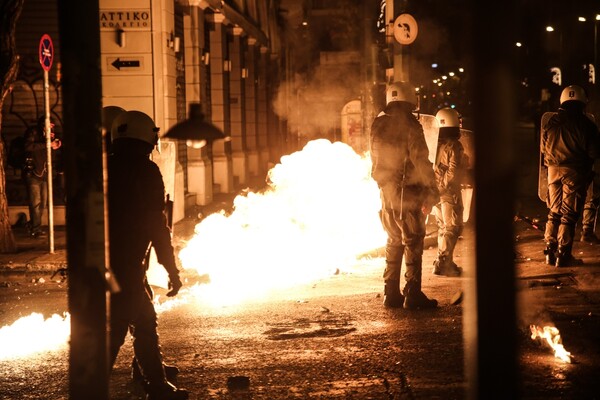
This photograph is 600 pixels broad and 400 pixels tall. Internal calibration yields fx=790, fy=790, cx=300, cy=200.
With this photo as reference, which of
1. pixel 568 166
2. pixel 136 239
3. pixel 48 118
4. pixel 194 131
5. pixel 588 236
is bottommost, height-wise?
pixel 588 236

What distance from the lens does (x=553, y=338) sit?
6.53m

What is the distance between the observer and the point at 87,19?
354cm

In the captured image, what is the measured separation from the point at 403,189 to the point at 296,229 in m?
4.08

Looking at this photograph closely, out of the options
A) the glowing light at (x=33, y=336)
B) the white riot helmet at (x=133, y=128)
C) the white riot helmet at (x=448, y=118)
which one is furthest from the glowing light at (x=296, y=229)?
the white riot helmet at (x=133, y=128)

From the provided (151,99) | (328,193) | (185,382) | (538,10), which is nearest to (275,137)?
(538,10)

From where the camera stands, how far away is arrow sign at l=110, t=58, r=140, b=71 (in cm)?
1622

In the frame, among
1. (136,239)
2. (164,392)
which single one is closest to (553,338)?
(164,392)

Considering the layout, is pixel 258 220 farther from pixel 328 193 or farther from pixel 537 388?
pixel 537 388

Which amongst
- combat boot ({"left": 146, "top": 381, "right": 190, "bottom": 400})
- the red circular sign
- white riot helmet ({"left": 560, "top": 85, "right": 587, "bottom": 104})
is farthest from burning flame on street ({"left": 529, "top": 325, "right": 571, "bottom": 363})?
the red circular sign

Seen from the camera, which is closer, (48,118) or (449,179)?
(449,179)

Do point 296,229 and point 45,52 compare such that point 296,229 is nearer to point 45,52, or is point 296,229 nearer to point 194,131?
point 45,52

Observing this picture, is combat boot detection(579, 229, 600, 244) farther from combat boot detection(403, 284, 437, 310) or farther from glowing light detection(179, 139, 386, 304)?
combat boot detection(403, 284, 437, 310)

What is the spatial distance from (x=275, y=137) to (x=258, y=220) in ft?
90.5

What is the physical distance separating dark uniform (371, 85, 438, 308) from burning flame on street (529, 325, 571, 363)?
5.14 feet
